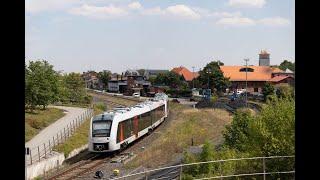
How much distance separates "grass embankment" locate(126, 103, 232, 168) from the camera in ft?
71.7

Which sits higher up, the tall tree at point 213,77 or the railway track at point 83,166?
the tall tree at point 213,77

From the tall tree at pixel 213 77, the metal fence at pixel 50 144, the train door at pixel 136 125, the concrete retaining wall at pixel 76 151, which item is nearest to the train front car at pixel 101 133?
the concrete retaining wall at pixel 76 151

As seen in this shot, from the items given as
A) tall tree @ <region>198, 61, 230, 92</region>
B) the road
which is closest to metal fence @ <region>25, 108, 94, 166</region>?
the road

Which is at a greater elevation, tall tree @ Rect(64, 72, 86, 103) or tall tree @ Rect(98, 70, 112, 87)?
tall tree @ Rect(98, 70, 112, 87)

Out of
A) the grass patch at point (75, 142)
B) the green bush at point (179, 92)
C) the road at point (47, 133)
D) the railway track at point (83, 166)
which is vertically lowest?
A: the railway track at point (83, 166)

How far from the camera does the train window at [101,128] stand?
23.0 metres

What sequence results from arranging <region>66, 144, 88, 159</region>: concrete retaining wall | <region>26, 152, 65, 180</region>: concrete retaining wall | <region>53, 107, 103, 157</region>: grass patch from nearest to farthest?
<region>26, 152, 65, 180</region>: concrete retaining wall
<region>53, 107, 103, 157</region>: grass patch
<region>66, 144, 88, 159</region>: concrete retaining wall

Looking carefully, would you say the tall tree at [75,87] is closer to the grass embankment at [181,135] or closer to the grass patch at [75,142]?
the grass embankment at [181,135]

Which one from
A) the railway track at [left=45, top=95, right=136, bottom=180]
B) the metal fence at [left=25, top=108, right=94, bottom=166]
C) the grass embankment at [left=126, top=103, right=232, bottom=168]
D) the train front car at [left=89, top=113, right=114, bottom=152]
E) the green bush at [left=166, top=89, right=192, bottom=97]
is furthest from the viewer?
the green bush at [left=166, top=89, right=192, bottom=97]

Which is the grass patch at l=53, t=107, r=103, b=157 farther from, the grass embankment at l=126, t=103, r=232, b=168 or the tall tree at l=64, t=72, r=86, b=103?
the tall tree at l=64, t=72, r=86, b=103

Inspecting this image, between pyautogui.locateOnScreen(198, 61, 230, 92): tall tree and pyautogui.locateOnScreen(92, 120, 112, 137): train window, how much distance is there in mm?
52383

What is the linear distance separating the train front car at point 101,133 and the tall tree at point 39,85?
1748 cm

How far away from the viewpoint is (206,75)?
2997 inches
